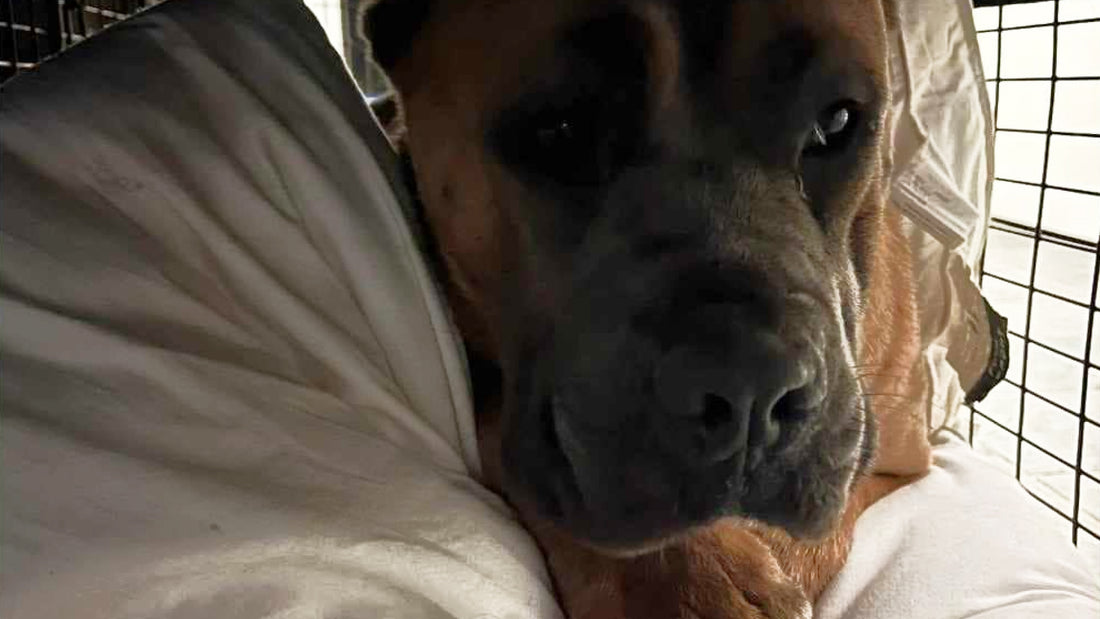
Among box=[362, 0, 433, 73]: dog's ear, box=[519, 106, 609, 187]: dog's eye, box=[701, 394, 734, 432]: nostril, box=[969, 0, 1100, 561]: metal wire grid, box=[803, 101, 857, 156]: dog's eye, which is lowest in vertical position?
box=[969, 0, 1100, 561]: metal wire grid

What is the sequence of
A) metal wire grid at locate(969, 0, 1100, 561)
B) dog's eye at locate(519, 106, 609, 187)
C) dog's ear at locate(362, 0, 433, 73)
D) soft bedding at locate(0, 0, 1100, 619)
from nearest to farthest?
1. soft bedding at locate(0, 0, 1100, 619)
2. dog's eye at locate(519, 106, 609, 187)
3. dog's ear at locate(362, 0, 433, 73)
4. metal wire grid at locate(969, 0, 1100, 561)

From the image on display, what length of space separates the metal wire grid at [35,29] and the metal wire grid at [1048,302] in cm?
134

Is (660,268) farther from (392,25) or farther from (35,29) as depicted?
(35,29)

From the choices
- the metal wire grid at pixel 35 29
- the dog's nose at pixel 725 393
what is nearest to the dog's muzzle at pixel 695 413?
the dog's nose at pixel 725 393

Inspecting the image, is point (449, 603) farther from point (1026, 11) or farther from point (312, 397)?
point (1026, 11)

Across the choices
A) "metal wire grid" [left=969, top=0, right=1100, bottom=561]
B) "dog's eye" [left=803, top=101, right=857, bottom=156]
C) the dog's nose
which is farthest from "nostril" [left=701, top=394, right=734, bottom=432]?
"metal wire grid" [left=969, top=0, right=1100, bottom=561]

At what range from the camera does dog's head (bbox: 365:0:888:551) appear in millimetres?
769

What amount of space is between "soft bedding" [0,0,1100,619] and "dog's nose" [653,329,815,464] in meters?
0.22

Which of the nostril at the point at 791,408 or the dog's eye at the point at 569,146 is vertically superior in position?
the dog's eye at the point at 569,146

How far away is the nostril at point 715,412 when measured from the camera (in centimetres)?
73

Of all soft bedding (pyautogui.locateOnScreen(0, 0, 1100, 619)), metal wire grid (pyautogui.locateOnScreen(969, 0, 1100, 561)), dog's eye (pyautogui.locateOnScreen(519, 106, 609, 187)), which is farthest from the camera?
metal wire grid (pyautogui.locateOnScreen(969, 0, 1100, 561))

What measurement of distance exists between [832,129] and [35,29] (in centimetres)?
96

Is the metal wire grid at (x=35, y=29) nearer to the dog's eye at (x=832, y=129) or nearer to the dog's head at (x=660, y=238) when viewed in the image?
the dog's head at (x=660, y=238)

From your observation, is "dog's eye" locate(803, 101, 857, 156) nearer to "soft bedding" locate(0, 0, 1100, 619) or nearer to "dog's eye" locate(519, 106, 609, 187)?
"dog's eye" locate(519, 106, 609, 187)
